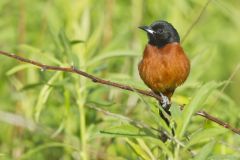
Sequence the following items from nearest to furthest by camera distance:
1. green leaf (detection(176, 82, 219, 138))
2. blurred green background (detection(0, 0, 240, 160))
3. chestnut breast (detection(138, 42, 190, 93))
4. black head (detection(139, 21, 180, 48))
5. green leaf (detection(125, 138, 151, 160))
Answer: green leaf (detection(176, 82, 219, 138))
blurred green background (detection(0, 0, 240, 160))
green leaf (detection(125, 138, 151, 160))
chestnut breast (detection(138, 42, 190, 93))
black head (detection(139, 21, 180, 48))

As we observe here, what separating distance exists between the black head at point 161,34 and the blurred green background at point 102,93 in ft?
0.54

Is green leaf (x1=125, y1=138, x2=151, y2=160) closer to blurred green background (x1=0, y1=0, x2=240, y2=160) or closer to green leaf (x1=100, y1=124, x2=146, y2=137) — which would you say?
blurred green background (x1=0, y1=0, x2=240, y2=160)

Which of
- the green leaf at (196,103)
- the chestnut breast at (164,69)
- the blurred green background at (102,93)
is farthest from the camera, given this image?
the chestnut breast at (164,69)

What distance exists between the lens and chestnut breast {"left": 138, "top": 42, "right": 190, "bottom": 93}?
3906 mm

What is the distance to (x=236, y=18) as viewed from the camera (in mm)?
5637

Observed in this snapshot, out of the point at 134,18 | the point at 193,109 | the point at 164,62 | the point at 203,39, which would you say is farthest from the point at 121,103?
the point at 193,109

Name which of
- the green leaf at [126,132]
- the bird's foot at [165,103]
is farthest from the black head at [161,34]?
the green leaf at [126,132]

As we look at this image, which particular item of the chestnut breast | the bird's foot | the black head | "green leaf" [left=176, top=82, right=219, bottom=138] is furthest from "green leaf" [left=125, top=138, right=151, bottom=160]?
the black head

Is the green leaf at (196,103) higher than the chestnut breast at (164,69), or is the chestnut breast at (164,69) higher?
the green leaf at (196,103)

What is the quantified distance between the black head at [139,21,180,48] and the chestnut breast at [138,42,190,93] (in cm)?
13

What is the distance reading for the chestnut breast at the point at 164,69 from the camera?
391 centimetres

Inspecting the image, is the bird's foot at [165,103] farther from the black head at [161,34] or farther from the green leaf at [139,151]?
the black head at [161,34]

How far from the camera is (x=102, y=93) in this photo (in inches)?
213

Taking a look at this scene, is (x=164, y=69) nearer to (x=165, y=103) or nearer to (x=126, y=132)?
(x=165, y=103)
